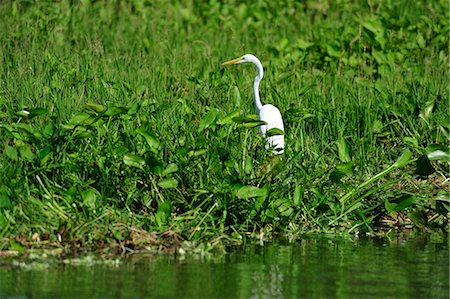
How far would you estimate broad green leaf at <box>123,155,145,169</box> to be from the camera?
7.02 meters

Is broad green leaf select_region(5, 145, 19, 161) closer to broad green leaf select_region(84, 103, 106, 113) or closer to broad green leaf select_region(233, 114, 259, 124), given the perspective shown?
broad green leaf select_region(84, 103, 106, 113)

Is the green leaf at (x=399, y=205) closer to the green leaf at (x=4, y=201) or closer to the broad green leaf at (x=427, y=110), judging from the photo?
the broad green leaf at (x=427, y=110)

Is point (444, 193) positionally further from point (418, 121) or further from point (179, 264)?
point (179, 264)

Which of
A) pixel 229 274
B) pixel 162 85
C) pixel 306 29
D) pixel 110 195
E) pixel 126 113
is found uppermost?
pixel 306 29

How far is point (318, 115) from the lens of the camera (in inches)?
349

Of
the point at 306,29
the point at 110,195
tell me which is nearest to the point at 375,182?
the point at 110,195

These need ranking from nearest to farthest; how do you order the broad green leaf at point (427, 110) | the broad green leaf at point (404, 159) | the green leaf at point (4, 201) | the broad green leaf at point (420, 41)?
the green leaf at point (4, 201)
the broad green leaf at point (404, 159)
the broad green leaf at point (427, 110)
the broad green leaf at point (420, 41)

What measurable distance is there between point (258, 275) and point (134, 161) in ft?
4.33

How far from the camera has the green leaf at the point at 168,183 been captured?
23.1 feet

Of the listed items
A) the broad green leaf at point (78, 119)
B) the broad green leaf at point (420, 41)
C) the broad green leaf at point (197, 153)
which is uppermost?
the broad green leaf at point (420, 41)

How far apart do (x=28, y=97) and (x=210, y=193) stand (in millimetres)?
1918

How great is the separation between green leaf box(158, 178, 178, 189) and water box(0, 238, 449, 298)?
21.8 inches

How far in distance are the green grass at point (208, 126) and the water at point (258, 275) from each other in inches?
16.1

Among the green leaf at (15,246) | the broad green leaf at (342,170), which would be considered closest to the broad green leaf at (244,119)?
the broad green leaf at (342,170)
